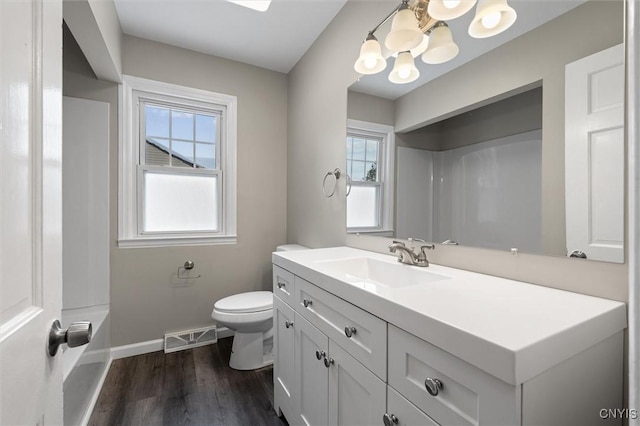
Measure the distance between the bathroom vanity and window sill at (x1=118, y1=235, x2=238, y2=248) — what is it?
1.61 meters

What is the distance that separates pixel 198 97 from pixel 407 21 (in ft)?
6.32

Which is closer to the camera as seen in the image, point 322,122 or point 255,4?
point 255,4

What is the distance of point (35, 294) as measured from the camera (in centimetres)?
52

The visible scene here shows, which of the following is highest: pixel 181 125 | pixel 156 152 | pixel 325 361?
pixel 181 125

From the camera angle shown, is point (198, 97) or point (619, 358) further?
point (198, 97)

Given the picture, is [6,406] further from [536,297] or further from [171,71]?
[171,71]

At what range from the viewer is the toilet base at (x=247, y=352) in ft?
6.89

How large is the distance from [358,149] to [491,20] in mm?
909

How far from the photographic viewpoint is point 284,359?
1.52m

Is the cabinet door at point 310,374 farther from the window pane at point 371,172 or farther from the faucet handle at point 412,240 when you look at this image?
the window pane at point 371,172

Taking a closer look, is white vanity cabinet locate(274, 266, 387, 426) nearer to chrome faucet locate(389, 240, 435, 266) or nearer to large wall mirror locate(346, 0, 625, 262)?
chrome faucet locate(389, 240, 435, 266)

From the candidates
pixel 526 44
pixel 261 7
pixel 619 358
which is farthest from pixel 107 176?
pixel 619 358

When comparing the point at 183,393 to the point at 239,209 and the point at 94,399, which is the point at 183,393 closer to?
the point at 94,399

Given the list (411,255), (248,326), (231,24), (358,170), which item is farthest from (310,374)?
(231,24)
